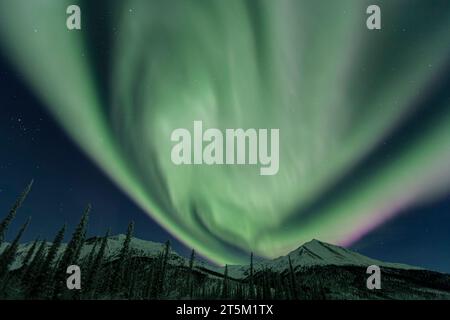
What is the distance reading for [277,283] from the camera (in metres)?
131

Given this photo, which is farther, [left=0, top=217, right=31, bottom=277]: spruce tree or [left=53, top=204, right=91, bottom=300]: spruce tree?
[left=0, top=217, right=31, bottom=277]: spruce tree

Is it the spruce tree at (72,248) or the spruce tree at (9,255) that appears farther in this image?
the spruce tree at (9,255)

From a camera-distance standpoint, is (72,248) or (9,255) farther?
(9,255)
